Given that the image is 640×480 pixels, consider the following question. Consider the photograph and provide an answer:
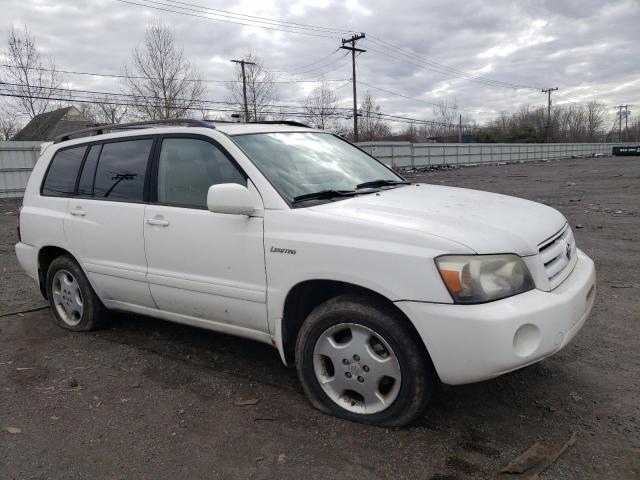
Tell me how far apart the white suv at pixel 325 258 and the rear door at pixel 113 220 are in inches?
0.6

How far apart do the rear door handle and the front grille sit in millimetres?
3546

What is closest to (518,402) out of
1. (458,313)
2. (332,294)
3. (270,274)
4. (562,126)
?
(458,313)

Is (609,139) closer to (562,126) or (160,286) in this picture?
(562,126)

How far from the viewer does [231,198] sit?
3.13 metres

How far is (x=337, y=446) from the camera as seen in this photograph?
281 cm

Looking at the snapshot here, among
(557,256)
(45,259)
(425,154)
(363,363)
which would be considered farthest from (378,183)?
(425,154)

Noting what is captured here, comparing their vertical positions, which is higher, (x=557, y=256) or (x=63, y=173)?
(x=63, y=173)

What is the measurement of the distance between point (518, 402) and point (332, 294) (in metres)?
1.33

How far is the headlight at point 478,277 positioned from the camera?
2576mm

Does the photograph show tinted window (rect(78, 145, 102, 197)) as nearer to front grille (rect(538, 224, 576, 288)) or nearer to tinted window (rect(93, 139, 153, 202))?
tinted window (rect(93, 139, 153, 202))

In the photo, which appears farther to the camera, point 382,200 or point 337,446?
point 382,200

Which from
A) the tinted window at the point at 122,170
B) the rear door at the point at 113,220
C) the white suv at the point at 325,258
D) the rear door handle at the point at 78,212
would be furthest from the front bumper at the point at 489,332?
the rear door handle at the point at 78,212

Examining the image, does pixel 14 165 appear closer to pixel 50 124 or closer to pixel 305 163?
pixel 50 124

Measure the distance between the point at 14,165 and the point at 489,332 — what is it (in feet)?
79.4
